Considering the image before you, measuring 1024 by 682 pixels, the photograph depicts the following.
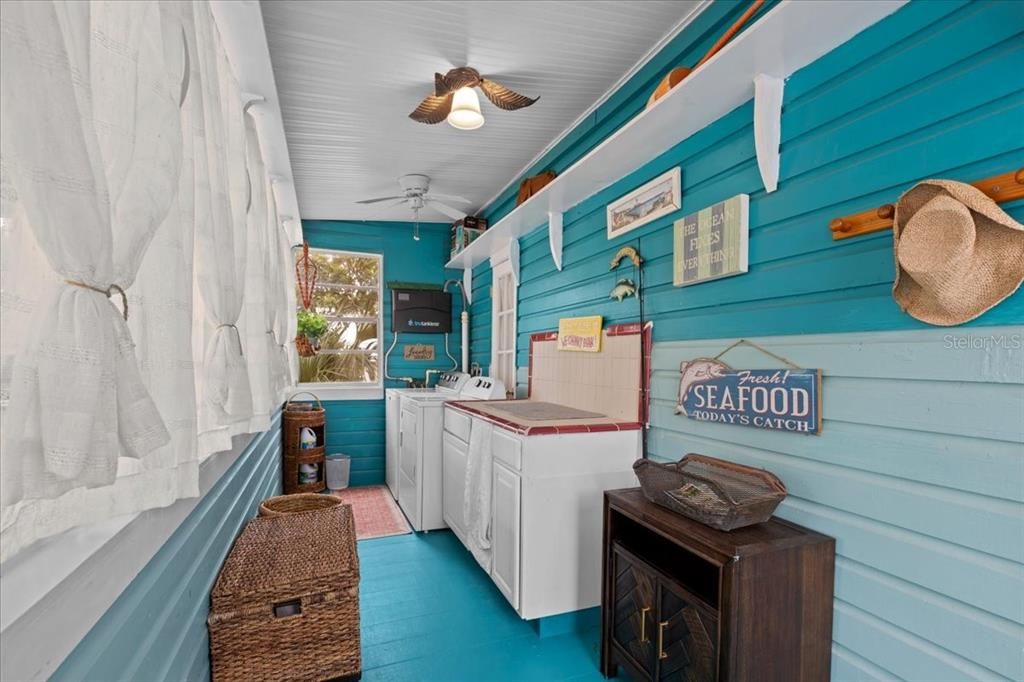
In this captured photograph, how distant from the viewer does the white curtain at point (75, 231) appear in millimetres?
568

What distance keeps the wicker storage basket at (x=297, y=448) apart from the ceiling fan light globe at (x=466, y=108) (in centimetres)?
278

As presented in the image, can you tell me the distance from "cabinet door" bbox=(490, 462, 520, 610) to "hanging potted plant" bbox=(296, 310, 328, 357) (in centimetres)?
262

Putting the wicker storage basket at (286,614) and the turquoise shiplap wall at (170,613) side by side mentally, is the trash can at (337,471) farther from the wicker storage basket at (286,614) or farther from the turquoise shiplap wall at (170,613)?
the wicker storage basket at (286,614)

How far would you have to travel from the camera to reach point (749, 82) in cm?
166

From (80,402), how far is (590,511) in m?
2.04

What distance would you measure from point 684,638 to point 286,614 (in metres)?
1.32

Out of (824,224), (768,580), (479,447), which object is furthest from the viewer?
(479,447)

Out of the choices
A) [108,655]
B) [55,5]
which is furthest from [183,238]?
A: [108,655]

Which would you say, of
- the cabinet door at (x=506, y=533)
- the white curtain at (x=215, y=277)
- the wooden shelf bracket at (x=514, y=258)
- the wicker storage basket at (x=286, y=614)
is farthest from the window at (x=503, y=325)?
the white curtain at (x=215, y=277)

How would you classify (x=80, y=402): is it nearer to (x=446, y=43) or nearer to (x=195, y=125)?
(x=195, y=125)

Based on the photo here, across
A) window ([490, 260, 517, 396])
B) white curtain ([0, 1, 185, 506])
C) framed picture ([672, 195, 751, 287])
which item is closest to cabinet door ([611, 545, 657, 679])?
framed picture ([672, 195, 751, 287])

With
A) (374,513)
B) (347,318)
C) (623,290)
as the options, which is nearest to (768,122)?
(623,290)

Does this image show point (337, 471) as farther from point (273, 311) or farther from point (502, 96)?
point (502, 96)

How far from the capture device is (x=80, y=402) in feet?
2.06
